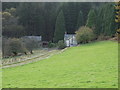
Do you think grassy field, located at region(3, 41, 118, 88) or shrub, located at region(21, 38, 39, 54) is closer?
grassy field, located at region(3, 41, 118, 88)

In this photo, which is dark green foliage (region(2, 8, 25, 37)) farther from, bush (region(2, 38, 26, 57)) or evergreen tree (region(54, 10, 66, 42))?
bush (region(2, 38, 26, 57))

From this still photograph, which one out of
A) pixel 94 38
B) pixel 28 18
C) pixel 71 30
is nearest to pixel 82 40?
pixel 94 38

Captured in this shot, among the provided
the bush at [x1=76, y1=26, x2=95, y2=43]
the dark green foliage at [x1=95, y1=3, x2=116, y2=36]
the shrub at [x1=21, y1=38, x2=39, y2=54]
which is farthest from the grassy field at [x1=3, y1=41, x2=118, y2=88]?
the dark green foliage at [x1=95, y1=3, x2=116, y2=36]

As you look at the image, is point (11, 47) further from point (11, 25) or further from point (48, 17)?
point (48, 17)

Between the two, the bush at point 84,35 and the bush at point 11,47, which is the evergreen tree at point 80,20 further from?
the bush at point 11,47

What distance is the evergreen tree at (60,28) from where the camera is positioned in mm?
46469

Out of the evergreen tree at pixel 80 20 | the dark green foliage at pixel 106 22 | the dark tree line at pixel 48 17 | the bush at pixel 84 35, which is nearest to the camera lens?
the bush at pixel 84 35

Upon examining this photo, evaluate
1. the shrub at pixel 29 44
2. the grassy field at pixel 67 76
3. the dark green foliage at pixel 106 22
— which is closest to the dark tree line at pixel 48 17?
the dark green foliage at pixel 106 22

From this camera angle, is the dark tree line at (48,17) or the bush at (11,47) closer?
the bush at (11,47)

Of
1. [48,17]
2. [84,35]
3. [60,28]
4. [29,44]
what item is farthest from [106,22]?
[48,17]

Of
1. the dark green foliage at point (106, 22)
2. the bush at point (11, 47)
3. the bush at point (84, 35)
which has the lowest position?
the bush at point (11, 47)

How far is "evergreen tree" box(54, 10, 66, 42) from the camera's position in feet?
152

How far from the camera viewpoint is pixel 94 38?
3850 cm

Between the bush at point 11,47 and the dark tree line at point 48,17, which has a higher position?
the dark tree line at point 48,17
